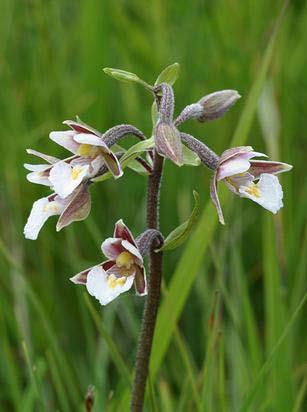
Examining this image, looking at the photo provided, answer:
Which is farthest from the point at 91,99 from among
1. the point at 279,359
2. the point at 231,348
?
the point at 279,359

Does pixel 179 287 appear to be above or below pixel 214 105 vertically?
below

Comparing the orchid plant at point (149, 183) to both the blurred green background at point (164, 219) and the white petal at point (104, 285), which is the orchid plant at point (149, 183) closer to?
the white petal at point (104, 285)

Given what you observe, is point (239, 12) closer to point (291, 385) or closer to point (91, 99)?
point (91, 99)

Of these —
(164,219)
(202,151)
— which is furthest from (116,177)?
(164,219)

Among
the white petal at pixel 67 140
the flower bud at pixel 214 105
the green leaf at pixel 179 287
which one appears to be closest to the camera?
the white petal at pixel 67 140

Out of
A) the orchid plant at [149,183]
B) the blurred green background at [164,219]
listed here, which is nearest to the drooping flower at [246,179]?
the orchid plant at [149,183]

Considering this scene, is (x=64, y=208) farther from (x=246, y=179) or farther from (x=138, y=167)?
(x=246, y=179)

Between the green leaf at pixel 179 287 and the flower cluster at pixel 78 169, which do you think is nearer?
the flower cluster at pixel 78 169
